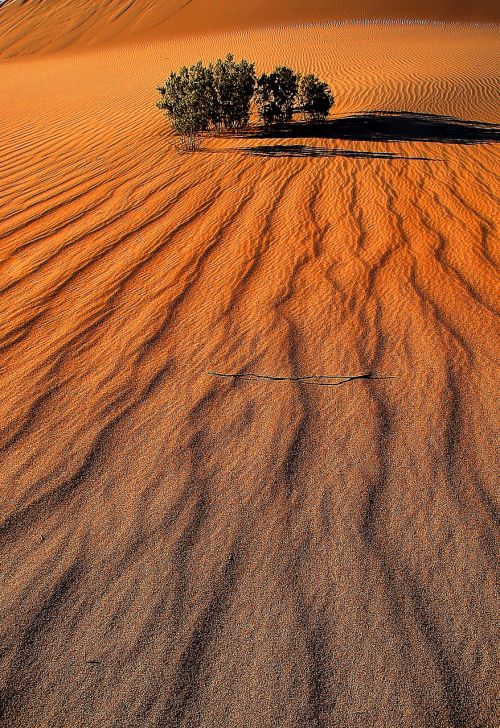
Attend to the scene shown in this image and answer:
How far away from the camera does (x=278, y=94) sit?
1048 centimetres

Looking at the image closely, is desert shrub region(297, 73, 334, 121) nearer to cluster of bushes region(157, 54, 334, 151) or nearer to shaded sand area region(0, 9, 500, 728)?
cluster of bushes region(157, 54, 334, 151)

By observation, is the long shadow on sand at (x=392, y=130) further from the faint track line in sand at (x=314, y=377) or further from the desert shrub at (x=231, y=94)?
the faint track line in sand at (x=314, y=377)

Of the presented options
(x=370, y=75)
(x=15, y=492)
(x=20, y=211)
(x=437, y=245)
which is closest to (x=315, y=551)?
(x=15, y=492)

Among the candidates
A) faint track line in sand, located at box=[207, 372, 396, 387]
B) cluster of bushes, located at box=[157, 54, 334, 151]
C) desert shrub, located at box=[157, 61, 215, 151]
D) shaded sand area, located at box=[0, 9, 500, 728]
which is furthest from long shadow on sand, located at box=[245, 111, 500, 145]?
faint track line in sand, located at box=[207, 372, 396, 387]

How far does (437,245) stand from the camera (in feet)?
16.0

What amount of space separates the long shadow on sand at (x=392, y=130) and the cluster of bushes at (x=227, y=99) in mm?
334

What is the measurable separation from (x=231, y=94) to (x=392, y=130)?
9.78 ft

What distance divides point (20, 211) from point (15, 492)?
171 inches

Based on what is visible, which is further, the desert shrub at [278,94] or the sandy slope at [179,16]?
the sandy slope at [179,16]

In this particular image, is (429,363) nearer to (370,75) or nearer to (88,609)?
(88,609)

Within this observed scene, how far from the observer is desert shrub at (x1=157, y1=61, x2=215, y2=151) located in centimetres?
880

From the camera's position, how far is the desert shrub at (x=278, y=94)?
1039 cm

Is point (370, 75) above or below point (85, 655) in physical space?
above

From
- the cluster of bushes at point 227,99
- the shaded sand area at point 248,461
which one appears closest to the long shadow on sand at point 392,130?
the cluster of bushes at point 227,99
